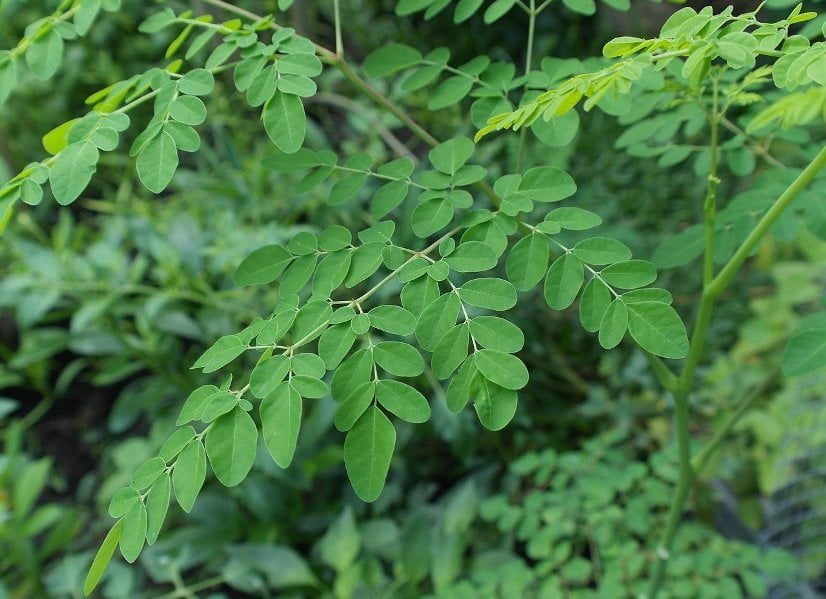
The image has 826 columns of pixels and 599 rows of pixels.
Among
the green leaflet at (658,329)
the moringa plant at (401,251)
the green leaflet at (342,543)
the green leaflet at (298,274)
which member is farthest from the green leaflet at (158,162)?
the green leaflet at (342,543)

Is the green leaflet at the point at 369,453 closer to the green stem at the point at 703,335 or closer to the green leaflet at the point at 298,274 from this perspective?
the green leaflet at the point at 298,274

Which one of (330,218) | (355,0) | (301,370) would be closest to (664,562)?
(301,370)

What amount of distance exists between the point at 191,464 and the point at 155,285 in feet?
5.76

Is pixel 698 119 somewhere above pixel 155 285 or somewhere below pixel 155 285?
above

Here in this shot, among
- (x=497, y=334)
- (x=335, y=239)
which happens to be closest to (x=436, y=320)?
(x=497, y=334)

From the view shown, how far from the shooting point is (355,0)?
334 cm

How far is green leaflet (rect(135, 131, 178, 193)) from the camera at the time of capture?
0.76 metres

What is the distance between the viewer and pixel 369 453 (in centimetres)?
69

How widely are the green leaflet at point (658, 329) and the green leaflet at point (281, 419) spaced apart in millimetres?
339

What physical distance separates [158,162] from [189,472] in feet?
1.02

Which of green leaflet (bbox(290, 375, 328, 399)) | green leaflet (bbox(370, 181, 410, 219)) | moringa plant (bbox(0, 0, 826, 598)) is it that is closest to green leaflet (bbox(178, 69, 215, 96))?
moringa plant (bbox(0, 0, 826, 598))

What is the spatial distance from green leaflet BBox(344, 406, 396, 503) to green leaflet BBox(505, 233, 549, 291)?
0.22 m

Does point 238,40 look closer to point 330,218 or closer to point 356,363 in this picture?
point 356,363

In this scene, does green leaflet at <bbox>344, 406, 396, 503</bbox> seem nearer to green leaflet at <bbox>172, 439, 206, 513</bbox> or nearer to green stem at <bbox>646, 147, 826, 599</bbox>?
green leaflet at <bbox>172, 439, 206, 513</bbox>
